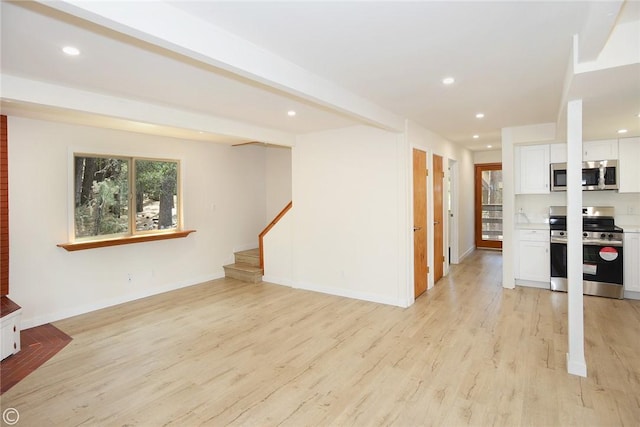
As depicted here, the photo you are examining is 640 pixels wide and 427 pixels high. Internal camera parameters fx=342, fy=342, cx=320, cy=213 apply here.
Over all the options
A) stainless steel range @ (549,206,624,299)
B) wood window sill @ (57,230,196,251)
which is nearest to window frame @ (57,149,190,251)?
wood window sill @ (57,230,196,251)

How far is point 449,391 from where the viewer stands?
8.57ft

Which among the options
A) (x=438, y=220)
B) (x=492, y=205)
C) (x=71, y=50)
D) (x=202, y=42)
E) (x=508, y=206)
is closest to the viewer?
(x=202, y=42)

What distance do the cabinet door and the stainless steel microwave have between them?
0.97 m

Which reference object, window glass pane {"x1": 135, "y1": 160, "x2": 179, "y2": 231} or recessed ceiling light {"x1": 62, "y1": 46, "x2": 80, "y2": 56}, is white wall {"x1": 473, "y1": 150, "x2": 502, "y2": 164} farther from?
recessed ceiling light {"x1": 62, "y1": 46, "x2": 80, "y2": 56}

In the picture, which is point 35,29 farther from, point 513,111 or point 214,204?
point 513,111

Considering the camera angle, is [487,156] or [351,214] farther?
[487,156]

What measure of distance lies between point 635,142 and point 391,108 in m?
3.84

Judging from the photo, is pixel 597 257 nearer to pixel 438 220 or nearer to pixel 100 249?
pixel 438 220

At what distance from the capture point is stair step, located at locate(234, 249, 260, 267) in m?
6.21

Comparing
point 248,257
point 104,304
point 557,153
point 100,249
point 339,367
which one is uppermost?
point 557,153

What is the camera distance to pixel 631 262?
4.66 metres

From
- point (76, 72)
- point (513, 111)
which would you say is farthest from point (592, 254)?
point (76, 72)

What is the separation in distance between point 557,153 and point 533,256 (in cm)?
165

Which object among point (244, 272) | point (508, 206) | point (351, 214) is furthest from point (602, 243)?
point (244, 272)
